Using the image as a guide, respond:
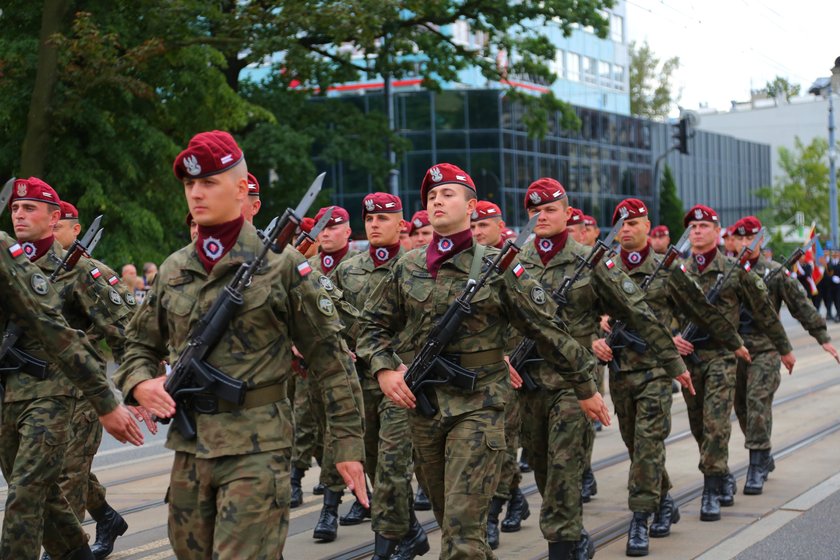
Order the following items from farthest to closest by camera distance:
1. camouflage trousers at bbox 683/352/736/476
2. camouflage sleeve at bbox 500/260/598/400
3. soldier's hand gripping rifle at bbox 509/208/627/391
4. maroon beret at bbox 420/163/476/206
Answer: camouflage trousers at bbox 683/352/736/476, soldier's hand gripping rifle at bbox 509/208/627/391, maroon beret at bbox 420/163/476/206, camouflage sleeve at bbox 500/260/598/400

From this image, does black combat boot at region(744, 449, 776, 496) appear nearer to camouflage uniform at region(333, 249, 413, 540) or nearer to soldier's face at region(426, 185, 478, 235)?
camouflage uniform at region(333, 249, 413, 540)

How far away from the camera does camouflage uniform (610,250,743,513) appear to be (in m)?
7.93

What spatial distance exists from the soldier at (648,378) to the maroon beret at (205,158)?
3805mm

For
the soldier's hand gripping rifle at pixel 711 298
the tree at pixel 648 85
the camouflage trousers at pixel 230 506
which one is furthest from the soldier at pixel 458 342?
the tree at pixel 648 85

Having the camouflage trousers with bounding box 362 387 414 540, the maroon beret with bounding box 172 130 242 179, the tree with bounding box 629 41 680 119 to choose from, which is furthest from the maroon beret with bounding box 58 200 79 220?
the tree with bounding box 629 41 680 119

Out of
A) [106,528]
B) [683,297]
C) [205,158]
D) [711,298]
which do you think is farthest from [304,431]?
[205,158]

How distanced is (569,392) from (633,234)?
78.1 inches

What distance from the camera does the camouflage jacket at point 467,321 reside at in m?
5.90

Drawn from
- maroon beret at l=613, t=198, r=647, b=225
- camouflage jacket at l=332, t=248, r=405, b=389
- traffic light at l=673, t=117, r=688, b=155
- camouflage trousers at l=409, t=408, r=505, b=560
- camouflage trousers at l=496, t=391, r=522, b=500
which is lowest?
camouflage trousers at l=496, t=391, r=522, b=500

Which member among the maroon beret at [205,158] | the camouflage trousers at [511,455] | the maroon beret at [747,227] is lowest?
the camouflage trousers at [511,455]

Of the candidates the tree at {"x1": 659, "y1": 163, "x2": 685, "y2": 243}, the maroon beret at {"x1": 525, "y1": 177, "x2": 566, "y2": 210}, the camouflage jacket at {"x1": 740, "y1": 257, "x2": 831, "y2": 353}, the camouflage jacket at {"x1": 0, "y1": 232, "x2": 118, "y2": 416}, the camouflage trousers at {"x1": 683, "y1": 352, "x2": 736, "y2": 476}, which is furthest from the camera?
the tree at {"x1": 659, "y1": 163, "x2": 685, "y2": 243}

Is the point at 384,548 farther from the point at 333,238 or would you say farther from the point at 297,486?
the point at 333,238

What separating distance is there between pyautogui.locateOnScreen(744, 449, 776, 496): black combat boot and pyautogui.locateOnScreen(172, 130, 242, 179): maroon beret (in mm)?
6348

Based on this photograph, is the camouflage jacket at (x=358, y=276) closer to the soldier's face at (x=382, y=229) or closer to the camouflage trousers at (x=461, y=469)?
the soldier's face at (x=382, y=229)
